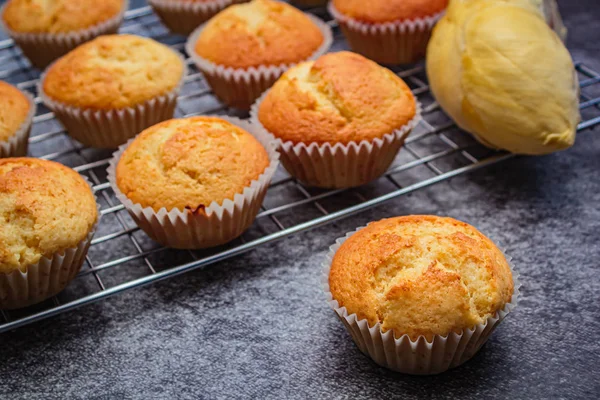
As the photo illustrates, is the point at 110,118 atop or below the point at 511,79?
below

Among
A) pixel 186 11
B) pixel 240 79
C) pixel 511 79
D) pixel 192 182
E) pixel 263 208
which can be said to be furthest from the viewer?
pixel 186 11

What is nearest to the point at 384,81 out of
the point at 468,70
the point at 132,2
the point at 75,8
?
the point at 468,70

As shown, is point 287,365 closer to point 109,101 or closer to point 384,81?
point 384,81

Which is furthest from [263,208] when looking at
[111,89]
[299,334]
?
[111,89]

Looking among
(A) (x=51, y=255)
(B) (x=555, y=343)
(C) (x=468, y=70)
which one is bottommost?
(B) (x=555, y=343)

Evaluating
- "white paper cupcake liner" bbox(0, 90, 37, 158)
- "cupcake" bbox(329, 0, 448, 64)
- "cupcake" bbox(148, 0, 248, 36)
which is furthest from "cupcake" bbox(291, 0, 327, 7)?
"white paper cupcake liner" bbox(0, 90, 37, 158)

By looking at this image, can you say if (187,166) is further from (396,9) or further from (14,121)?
(396,9)
